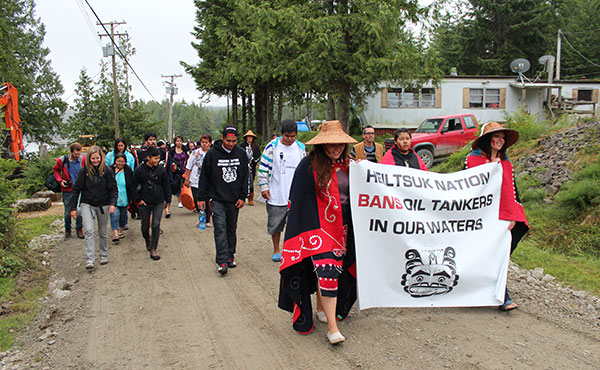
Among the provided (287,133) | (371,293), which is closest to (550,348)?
(371,293)

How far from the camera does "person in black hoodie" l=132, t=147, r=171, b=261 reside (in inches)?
304

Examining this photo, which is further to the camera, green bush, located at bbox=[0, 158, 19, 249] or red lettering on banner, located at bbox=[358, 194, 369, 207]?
green bush, located at bbox=[0, 158, 19, 249]

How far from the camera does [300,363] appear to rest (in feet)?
13.0

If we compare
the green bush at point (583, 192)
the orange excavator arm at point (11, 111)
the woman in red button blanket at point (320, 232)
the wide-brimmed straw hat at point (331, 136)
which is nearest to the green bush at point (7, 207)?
the woman in red button blanket at point (320, 232)

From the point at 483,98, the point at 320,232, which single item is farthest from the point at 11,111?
the point at 483,98

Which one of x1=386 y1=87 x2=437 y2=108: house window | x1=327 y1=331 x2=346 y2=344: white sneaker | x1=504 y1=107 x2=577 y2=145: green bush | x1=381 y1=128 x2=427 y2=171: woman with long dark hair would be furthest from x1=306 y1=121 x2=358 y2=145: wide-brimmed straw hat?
x1=386 y1=87 x2=437 y2=108: house window

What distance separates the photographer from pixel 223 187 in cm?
672

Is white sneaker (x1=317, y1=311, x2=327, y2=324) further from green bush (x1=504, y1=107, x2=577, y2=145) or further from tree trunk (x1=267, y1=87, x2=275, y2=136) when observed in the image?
tree trunk (x1=267, y1=87, x2=275, y2=136)

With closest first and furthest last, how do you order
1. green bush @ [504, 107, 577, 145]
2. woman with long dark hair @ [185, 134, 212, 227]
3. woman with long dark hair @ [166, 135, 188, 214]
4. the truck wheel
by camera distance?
woman with long dark hair @ [185, 134, 212, 227] → woman with long dark hair @ [166, 135, 188, 214] → green bush @ [504, 107, 577, 145] → the truck wheel

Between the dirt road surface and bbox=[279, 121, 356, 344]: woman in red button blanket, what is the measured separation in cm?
36

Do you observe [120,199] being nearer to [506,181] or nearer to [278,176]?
[278,176]

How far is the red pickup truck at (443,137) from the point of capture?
16.7 metres

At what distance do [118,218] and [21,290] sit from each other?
3082 millimetres

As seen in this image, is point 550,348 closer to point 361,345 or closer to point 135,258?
point 361,345
